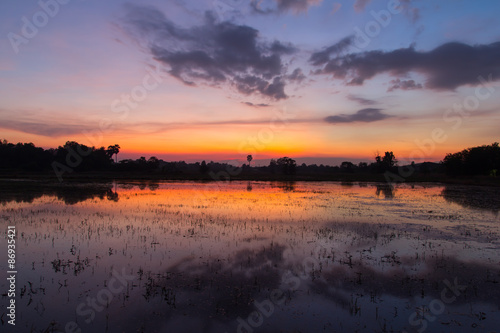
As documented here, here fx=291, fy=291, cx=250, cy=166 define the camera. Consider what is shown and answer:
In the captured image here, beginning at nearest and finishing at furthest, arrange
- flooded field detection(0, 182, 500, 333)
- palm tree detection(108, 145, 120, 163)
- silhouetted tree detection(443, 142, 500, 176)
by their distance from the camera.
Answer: flooded field detection(0, 182, 500, 333)
silhouetted tree detection(443, 142, 500, 176)
palm tree detection(108, 145, 120, 163)

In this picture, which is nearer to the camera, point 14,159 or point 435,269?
point 435,269

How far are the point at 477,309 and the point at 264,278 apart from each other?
5099mm

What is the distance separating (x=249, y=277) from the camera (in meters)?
8.27

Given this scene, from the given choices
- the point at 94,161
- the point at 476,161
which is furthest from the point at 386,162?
the point at 94,161

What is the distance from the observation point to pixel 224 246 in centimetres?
1134

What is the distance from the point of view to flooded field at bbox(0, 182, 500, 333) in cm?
607

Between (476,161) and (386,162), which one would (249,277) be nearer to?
(476,161)

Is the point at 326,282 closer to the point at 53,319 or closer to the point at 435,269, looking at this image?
the point at 435,269

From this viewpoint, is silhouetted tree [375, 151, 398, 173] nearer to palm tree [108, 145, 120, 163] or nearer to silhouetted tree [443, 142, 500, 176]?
silhouetted tree [443, 142, 500, 176]

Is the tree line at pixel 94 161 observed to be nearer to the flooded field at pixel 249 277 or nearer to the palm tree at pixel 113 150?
the palm tree at pixel 113 150

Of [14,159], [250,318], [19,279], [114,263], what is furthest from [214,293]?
[14,159]

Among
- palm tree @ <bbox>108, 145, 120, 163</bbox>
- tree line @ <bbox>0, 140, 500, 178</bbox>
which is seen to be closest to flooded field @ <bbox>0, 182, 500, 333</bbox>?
tree line @ <bbox>0, 140, 500, 178</bbox>

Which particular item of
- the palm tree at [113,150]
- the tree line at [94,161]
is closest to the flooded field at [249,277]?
the tree line at [94,161]

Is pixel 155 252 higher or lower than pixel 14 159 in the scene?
lower
